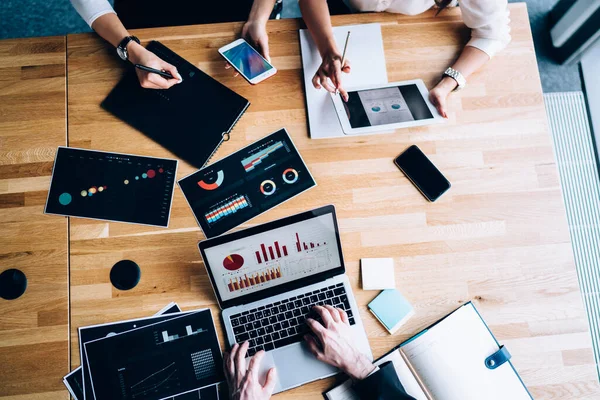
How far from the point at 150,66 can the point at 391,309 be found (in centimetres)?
103

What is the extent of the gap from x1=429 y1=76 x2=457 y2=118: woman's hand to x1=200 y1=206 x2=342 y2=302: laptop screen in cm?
50

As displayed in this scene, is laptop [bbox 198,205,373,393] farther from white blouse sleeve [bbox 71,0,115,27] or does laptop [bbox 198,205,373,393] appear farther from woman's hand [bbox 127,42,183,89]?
white blouse sleeve [bbox 71,0,115,27]

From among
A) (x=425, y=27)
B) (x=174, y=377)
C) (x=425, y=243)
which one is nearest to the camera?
(x=174, y=377)

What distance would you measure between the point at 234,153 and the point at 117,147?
0.36 m

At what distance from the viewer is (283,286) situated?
4.00ft

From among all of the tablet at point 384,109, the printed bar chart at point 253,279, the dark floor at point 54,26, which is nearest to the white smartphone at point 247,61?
the tablet at point 384,109

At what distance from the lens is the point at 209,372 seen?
1170 millimetres

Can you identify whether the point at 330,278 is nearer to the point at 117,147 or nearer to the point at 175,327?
the point at 175,327

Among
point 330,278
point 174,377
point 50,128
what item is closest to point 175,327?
point 174,377

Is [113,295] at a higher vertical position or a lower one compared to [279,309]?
lower

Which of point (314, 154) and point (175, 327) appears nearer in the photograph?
point (175, 327)

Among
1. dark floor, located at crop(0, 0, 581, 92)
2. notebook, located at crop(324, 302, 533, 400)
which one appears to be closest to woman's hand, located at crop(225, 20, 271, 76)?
notebook, located at crop(324, 302, 533, 400)

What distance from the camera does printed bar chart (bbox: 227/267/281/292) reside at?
119 centimetres

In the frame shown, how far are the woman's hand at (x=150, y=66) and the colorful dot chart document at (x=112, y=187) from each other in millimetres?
233
